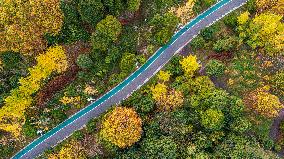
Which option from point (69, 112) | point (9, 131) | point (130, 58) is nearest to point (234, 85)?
point (130, 58)

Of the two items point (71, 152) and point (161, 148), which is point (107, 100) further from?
point (161, 148)

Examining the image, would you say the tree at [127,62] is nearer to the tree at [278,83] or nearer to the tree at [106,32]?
the tree at [106,32]

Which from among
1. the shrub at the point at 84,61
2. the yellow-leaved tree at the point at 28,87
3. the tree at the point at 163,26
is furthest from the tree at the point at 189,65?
the yellow-leaved tree at the point at 28,87

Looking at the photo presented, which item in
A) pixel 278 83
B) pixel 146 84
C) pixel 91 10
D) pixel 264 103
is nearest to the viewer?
pixel 264 103

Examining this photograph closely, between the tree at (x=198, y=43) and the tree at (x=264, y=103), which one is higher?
the tree at (x=198, y=43)

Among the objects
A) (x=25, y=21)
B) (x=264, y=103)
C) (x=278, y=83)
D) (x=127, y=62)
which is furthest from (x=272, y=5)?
(x=25, y=21)
